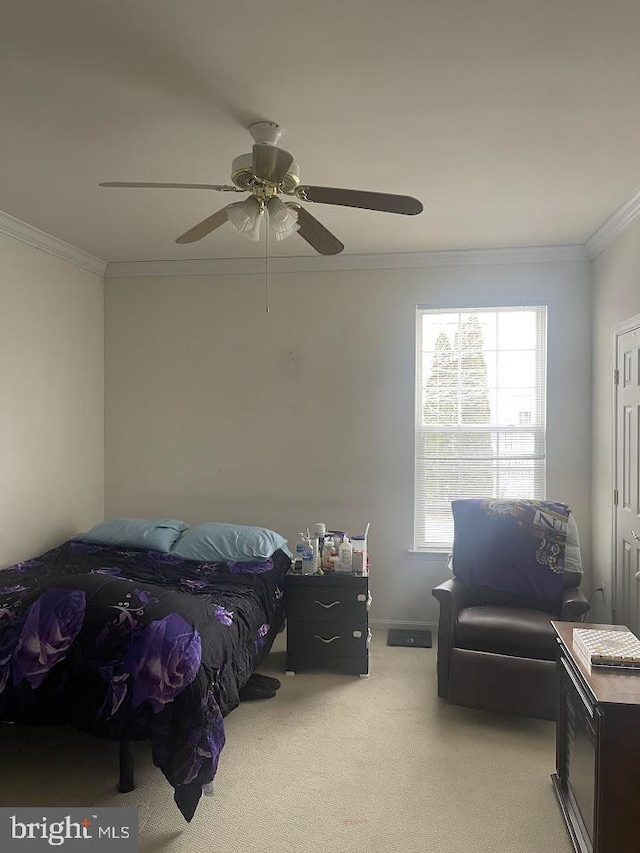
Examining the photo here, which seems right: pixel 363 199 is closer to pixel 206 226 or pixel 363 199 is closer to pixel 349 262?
pixel 206 226

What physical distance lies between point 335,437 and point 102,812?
2787 mm

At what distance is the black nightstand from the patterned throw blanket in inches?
26.1

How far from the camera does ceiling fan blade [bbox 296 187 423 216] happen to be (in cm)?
234

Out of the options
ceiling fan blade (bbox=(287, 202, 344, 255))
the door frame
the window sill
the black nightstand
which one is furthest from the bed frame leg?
the door frame

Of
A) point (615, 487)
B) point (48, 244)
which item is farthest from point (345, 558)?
point (48, 244)

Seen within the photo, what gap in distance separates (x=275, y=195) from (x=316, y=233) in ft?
0.77

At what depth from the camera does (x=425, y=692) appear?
11.8 ft

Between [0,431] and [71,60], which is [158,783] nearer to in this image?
[0,431]

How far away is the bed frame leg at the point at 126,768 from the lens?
2.60 meters

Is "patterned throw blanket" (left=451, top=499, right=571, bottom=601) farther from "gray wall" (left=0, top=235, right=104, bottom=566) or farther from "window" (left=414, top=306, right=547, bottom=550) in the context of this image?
"gray wall" (left=0, top=235, right=104, bottom=566)

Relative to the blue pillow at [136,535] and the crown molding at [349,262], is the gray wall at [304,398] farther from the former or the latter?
the blue pillow at [136,535]

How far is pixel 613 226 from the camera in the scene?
12.4 feet

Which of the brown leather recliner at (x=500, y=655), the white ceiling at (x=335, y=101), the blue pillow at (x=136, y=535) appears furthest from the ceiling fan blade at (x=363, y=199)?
the blue pillow at (x=136, y=535)

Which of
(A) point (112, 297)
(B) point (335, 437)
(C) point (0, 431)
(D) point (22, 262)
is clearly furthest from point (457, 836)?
(A) point (112, 297)
